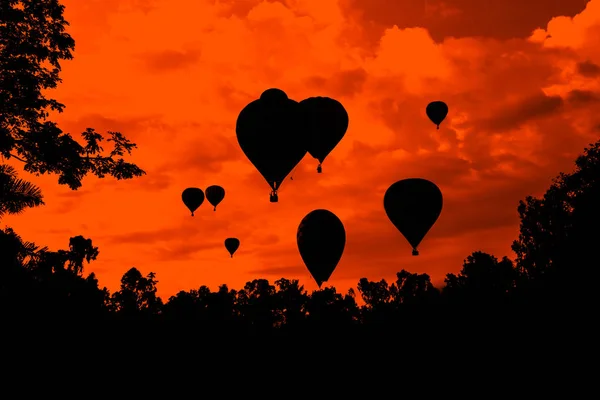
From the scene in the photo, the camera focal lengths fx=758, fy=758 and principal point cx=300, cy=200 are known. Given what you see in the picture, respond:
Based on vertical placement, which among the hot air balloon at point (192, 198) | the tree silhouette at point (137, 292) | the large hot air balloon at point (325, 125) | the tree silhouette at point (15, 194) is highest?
the tree silhouette at point (137, 292)

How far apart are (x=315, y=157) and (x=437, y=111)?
417 inches

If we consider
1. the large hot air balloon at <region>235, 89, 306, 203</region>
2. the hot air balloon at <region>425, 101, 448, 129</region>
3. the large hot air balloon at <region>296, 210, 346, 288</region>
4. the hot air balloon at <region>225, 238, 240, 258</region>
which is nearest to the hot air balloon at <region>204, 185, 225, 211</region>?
the hot air balloon at <region>225, 238, 240, 258</region>

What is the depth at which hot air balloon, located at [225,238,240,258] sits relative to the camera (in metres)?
56.7

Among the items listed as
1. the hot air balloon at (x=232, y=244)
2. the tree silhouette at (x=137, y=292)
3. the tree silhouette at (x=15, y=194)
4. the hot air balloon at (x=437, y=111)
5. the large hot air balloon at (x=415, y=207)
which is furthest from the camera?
the tree silhouette at (x=137, y=292)

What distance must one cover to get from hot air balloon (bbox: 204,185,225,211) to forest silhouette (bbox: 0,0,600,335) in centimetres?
916

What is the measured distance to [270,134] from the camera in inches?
1076

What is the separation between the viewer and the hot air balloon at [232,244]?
56.7 m

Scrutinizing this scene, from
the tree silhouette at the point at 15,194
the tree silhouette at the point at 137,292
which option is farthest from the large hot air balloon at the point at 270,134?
the tree silhouette at the point at 137,292

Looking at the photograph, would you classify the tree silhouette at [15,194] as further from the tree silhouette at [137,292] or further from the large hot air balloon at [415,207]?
the tree silhouette at [137,292]

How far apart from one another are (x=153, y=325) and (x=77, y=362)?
77.8 feet

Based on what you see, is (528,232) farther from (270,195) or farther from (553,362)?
(270,195)

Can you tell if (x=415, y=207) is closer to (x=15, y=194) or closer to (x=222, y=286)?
(x=15, y=194)

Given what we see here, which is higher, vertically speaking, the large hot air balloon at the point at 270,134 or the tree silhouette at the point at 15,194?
the large hot air balloon at the point at 270,134

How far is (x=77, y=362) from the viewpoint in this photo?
3709cm
